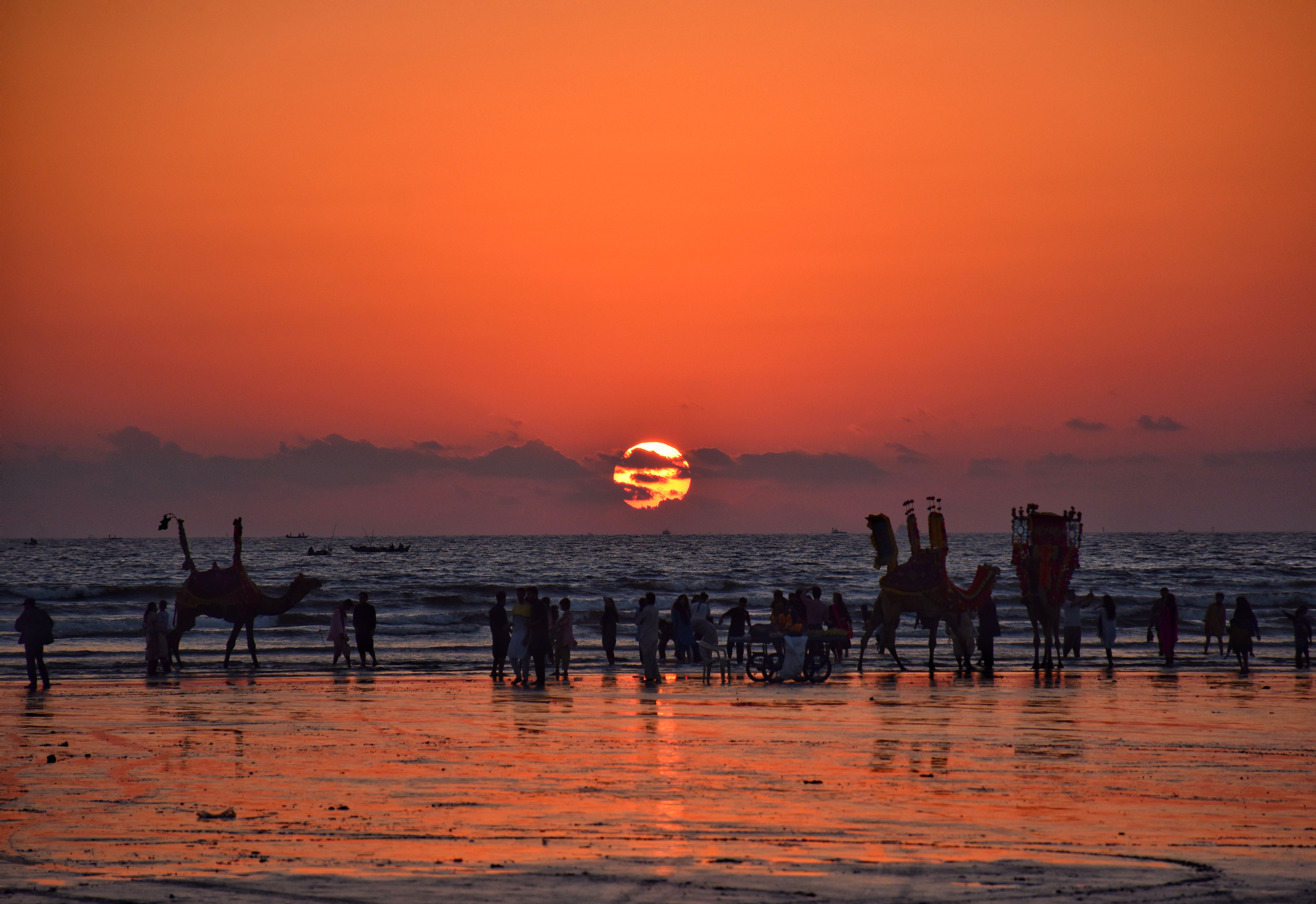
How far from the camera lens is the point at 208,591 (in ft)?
99.2

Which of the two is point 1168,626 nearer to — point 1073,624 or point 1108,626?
point 1108,626

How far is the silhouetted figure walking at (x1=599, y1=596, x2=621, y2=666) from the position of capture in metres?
30.7

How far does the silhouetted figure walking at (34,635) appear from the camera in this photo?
23984 mm

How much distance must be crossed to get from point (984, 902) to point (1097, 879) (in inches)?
43.0

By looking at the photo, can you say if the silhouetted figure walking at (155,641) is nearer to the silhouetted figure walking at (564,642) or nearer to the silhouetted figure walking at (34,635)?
the silhouetted figure walking at (34,635)

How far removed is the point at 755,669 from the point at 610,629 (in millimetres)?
5801

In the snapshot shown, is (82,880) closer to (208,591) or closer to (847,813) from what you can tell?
(847,813)

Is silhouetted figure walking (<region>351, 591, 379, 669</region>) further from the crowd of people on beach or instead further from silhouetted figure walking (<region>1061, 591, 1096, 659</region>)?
silhouetted figure walking (<region>1061, 591, 1096, 659</region>)

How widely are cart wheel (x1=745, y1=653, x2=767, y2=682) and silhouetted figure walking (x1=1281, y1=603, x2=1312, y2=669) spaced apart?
39.8 feet

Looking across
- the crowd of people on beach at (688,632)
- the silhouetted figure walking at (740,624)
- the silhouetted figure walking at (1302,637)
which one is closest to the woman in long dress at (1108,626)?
the crowd of people on beach at (688,632)

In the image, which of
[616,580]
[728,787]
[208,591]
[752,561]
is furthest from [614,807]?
[752,561]

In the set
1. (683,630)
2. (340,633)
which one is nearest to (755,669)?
(683,630)

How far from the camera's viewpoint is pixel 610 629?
31.0 metres

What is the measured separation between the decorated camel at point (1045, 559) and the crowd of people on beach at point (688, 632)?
0.89m
